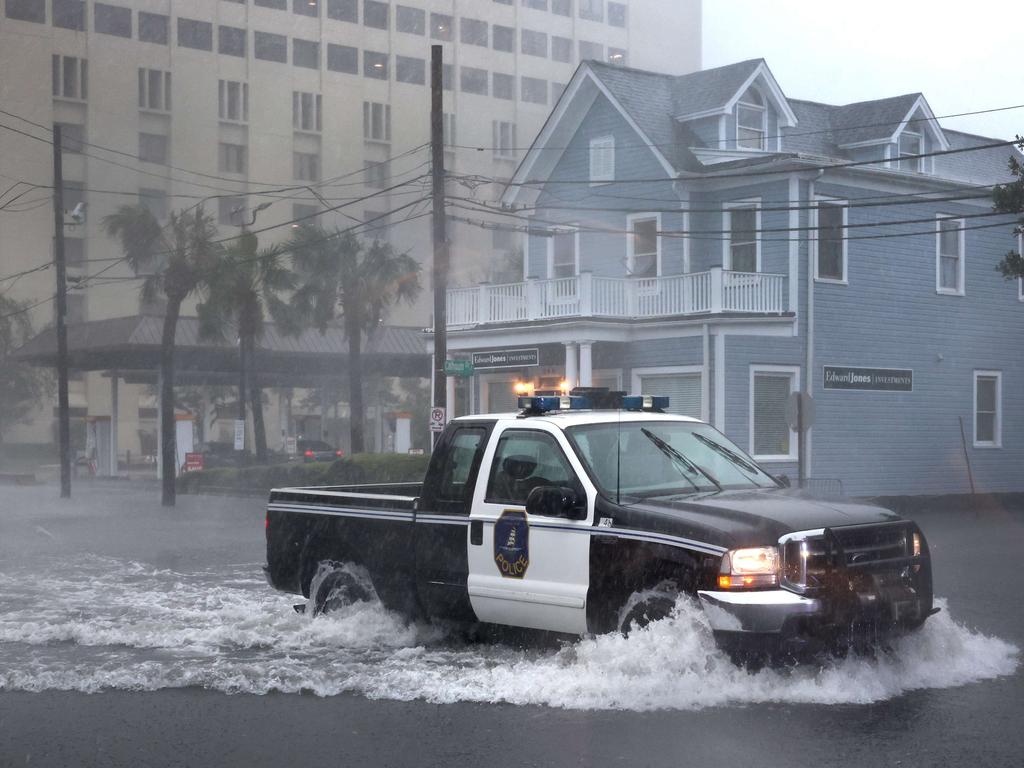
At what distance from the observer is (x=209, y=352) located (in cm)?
4872

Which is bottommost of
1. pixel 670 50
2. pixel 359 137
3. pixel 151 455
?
pixel 151 455

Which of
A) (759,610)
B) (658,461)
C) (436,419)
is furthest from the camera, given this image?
(436,419)

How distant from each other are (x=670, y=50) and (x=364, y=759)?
93.5 ft

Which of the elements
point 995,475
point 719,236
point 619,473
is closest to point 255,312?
point 719,236

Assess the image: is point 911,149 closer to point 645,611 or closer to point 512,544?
point 512,544

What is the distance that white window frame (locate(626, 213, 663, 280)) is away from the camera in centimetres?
2889

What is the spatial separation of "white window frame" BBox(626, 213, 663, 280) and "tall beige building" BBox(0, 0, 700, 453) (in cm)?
314

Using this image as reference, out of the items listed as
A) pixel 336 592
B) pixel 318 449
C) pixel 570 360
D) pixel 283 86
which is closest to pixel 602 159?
pixel 570 360

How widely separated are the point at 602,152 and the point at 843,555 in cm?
2395

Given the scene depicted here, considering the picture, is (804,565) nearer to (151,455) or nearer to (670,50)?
(670,50)

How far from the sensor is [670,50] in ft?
107

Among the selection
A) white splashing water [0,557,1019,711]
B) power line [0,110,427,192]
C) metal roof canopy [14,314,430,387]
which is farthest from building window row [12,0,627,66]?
white splashing water [0,557,1019,711]

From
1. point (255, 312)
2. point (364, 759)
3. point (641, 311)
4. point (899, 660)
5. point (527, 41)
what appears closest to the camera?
point (364, 759)

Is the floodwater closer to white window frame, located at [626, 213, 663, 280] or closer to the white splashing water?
the white splashing water
